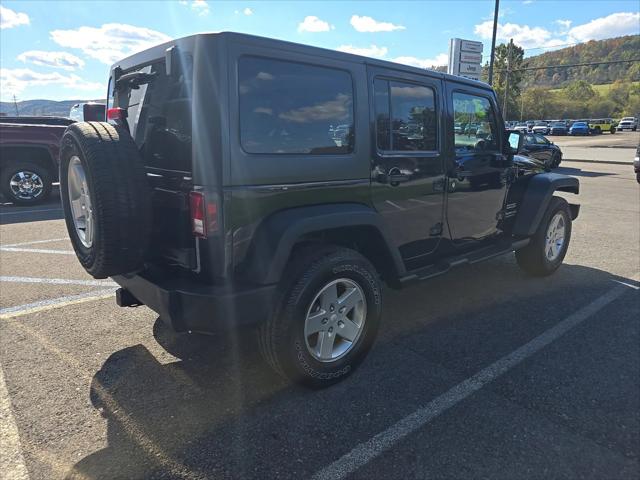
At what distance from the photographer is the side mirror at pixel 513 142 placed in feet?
14.4

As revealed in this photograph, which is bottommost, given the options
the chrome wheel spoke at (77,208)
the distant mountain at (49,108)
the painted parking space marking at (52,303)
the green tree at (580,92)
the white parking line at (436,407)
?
the white parking line at (436,407)

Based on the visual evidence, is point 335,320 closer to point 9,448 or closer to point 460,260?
point 460,260

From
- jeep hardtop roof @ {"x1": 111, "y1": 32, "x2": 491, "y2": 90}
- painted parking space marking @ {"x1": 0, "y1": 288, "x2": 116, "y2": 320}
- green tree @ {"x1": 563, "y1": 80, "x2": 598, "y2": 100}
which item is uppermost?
green tree @ {"x1": 563, "y1": 80, "x2": 598, "y2": 100}

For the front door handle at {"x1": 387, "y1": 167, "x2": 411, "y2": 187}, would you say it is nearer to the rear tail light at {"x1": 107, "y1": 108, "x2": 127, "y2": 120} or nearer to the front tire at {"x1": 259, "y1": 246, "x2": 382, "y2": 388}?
the front tire at {"x1": 259, "y1": 246, "x2": 382, "y2": 388}

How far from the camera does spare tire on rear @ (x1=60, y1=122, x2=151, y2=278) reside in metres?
2.45

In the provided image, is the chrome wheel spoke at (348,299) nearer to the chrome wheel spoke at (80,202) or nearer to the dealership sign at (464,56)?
the chrome wheel spoke at (80,202)

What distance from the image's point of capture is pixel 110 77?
137 inches

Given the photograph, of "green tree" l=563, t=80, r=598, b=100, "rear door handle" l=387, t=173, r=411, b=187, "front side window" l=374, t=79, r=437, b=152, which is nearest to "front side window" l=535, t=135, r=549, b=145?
"front side window" l=374, t=79, r=437, b=152

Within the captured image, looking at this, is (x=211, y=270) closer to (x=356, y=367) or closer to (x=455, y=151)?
(x=356, y=367)

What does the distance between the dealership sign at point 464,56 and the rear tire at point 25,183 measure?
17.3 metres

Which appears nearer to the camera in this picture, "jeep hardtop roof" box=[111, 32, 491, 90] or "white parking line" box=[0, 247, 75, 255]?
"jeep hardtop roof" box=[111, 32, 491, 90]

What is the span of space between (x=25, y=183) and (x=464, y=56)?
60.2ft

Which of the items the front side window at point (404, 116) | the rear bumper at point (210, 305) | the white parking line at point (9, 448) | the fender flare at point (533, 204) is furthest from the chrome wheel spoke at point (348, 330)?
the fender flare at point (533, 204)

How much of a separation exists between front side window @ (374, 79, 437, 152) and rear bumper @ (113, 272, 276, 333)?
1373 mm
